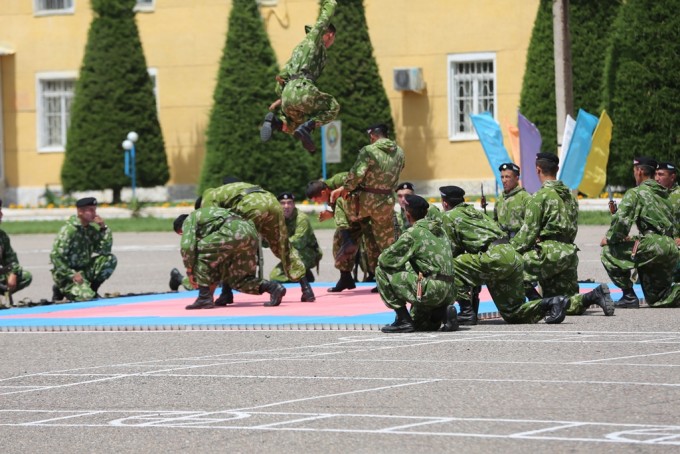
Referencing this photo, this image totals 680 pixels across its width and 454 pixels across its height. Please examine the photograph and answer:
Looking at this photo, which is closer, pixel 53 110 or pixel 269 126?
pixel 269 126

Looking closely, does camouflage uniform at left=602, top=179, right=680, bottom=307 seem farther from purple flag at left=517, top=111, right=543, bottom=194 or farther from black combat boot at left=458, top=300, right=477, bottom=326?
purple flag at left=517, top=111, right=543, bottom=194

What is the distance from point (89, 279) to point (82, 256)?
1.12ft

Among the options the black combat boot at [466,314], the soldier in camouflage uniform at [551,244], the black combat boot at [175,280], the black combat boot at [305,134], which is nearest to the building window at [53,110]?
the black combat boot at [175,280]

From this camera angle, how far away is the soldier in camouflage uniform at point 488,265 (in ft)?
48.5

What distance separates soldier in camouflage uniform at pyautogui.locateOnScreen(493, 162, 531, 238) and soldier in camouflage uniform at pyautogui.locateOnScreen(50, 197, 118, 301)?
5.39 meters

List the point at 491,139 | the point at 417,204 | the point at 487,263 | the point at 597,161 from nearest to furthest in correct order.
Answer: the point at 417,204, the point at 487,263, the point at 597,161, the point at 491,139

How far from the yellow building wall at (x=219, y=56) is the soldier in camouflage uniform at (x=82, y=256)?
1721cm

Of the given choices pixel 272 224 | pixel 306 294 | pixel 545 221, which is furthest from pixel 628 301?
pixel 272 224

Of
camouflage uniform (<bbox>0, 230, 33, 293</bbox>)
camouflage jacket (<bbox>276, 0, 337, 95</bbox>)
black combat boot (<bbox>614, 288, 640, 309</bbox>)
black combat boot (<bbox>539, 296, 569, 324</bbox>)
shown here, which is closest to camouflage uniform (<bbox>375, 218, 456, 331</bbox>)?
black combat boot (<bbox>539, 296, 569, 324</bbox>)

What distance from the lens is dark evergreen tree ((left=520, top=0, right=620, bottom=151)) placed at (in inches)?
1337

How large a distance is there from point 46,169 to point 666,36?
1786 cm

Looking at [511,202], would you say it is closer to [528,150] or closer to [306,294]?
[306,294]

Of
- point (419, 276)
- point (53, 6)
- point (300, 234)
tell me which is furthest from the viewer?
point (53, 6)

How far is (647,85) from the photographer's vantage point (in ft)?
104
